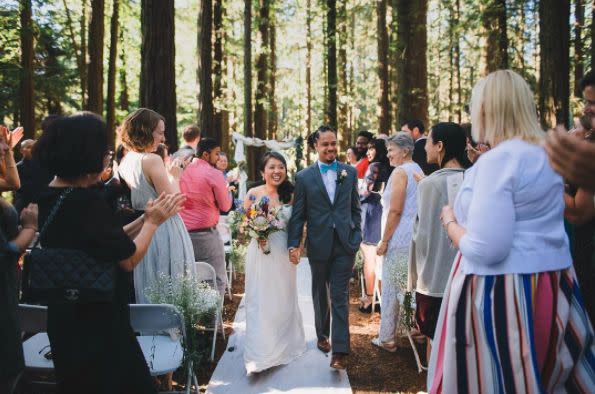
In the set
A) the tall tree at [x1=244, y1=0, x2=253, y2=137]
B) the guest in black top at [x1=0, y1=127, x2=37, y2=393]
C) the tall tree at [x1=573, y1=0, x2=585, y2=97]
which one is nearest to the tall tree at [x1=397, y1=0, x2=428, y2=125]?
the tall tree at [x1=573, y1=0, x2=585, y2=97]

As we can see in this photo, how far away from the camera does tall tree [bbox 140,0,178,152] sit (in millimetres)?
7941

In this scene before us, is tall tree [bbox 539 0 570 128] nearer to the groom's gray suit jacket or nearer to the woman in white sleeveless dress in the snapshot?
the groom's gray suit jacket

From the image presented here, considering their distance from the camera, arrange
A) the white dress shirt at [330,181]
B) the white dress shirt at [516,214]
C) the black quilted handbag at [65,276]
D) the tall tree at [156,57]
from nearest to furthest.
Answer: the white dress shirt at [516,214] < the black quilted handbag at [65,276] < the white dress shirt at [330,181] < the tall tree at [156,57]

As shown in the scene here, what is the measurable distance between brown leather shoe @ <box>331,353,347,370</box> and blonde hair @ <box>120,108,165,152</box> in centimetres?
279

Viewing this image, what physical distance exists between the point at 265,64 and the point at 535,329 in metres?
20.1

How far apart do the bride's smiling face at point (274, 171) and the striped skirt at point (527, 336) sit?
132 inches

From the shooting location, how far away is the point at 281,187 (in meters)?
5.76

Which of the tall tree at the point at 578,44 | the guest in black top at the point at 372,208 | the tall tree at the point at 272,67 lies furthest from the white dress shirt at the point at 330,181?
the tall tree at the point at 272,67

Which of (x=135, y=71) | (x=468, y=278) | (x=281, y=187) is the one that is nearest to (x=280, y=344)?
(x=281, y=187)

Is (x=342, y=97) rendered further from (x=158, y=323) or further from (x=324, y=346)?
(x=158, y=323)

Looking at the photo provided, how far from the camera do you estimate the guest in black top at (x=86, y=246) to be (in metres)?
2.43

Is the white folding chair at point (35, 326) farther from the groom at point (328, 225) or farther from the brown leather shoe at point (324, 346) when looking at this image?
the brown leather shoe at point (324, 346)

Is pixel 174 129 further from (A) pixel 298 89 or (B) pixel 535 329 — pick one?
(A) pixel 298 89

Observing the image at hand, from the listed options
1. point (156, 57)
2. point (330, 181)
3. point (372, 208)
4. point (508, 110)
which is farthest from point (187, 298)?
point (156, 57)
